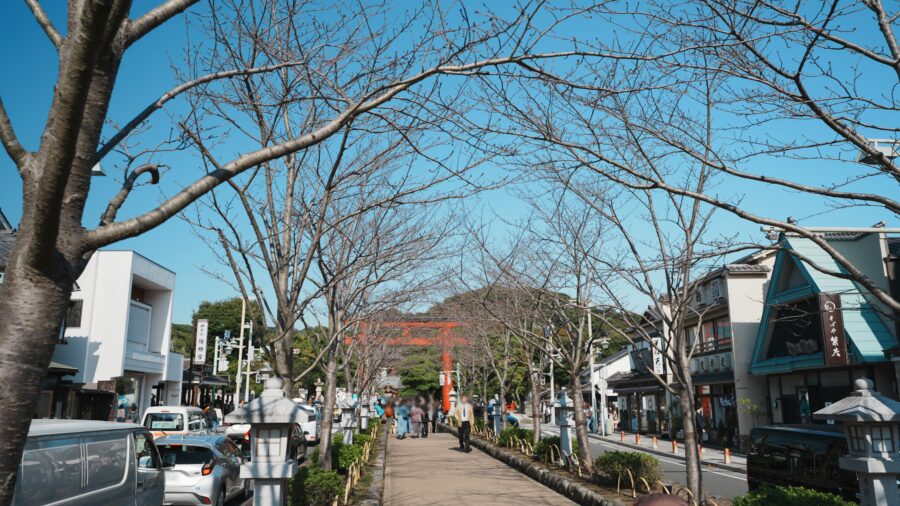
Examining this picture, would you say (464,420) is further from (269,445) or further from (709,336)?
(269,445)

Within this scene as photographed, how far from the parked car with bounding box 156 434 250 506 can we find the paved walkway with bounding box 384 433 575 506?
3.02m

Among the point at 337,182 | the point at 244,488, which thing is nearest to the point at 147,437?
the point at 337,182

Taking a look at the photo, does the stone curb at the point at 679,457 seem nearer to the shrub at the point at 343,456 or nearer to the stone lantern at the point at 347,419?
the stone lantern at the point at 347,419

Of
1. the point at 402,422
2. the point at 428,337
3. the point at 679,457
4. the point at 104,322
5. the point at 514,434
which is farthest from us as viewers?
the point at 428,337

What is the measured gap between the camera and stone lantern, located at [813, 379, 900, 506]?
670cm

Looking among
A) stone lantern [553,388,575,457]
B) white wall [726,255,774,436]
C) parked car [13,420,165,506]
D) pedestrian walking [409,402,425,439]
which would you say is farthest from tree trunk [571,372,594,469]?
pedestrian walking [409,402,425,439]

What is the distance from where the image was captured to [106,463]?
7.52 m

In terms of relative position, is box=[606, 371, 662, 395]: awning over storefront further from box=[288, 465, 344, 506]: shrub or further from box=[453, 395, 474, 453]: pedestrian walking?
box=[288, 465, 344, 506]: shrub

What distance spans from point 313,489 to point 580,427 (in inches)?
301

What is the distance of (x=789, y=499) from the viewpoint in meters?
7.02

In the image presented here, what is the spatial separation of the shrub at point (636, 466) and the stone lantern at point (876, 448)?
483 centimetres

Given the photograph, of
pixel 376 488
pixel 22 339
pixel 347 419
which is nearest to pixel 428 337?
pixel 347 419

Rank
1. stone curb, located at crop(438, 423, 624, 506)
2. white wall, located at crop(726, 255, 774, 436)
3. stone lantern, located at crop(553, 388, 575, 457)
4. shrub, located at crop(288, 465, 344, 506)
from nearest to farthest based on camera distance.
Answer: shrub, located at crop(288, 465, 344, 506)
stone curb, located at crop(438, 423, 624, 506)
stone lantern, located at crop(553, 388, 575, 457)
white wall, located at crop(726, 255, 774, 436)

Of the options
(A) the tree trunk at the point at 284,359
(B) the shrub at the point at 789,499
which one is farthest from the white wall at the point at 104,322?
(B) the shrub at the point at 789,499
